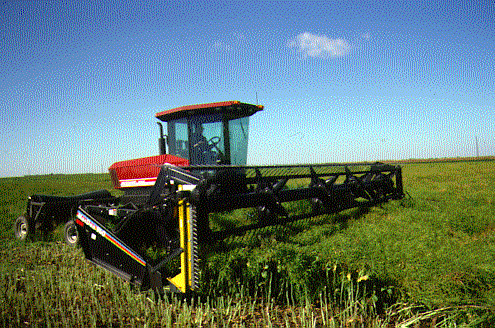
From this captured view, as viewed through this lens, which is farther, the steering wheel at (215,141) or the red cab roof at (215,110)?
the steering wheel at (215,141)

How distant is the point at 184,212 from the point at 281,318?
117 centimetres

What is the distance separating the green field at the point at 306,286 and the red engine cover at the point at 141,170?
4.09 ft

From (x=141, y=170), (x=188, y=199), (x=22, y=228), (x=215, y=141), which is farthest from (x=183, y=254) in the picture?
(x=22, y=228)

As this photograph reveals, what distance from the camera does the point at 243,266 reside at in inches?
125

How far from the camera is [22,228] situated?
5848 mm

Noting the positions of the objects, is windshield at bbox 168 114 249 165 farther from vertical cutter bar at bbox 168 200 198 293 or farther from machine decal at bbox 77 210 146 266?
vertical cutter bar at bbox 168 200 198 293

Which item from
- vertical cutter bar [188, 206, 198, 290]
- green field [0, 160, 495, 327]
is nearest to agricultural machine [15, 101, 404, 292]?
vertical cutter bar [188, 206, 198, 290]

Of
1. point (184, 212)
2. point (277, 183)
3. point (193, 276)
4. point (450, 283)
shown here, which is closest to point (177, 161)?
point (277, 183)

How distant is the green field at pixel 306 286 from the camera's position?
8.27ft

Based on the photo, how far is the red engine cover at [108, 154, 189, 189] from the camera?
14.6ft

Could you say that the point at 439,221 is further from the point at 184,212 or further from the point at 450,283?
the point at 184,212

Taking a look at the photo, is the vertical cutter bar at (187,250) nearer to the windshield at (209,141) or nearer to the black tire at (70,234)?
the windshield at (209,141)

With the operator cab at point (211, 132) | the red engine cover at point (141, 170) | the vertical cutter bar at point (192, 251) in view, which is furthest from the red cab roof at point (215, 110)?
the vertical cutter bar at point (192, 251)

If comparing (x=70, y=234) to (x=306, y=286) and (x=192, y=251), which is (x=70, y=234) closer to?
(x=192, y=251)
